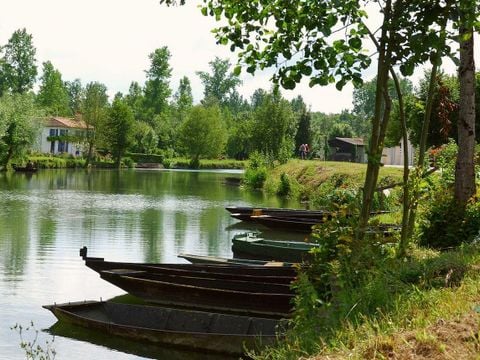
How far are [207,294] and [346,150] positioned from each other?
6994cm

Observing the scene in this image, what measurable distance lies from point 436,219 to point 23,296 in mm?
7546

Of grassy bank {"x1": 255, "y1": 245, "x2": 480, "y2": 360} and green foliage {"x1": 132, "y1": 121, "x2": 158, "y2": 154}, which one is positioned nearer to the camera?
grassy bank {"x1": 255, "y1": 245, "x2": 480, "y2": 360}

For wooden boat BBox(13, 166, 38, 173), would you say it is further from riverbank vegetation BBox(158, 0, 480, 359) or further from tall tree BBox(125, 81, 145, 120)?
riverbank vegetation BBox(158, 0, 480, 359)

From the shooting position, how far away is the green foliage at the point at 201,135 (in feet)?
302

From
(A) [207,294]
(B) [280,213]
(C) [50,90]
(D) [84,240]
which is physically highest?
(C) [50,90]

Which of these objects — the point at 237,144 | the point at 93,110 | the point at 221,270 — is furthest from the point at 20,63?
the point at 221,270

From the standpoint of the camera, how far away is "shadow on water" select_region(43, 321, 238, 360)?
916 centimetres

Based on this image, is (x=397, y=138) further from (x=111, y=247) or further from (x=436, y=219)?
(x=436, y=219)

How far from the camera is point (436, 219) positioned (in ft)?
37.8

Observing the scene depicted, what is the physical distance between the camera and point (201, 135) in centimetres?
9206

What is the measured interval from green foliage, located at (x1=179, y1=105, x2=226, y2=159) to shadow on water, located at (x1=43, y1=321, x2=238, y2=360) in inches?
3227

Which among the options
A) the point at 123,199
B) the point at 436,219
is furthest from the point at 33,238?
the point at 123,199

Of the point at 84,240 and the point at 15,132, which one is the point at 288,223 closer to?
the point at 84,240

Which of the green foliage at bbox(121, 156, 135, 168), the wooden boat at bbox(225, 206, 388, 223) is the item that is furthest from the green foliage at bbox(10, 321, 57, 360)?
the green foliage at bbox(121, 156, 135, 168)
